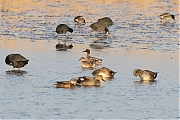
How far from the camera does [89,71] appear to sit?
583 inches

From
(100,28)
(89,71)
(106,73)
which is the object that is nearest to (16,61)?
(89,71)

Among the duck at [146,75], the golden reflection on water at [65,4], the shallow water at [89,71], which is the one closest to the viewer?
the shallow water at [89,71]

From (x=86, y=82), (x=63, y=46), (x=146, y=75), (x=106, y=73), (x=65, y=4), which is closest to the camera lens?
(x=86, y=82)

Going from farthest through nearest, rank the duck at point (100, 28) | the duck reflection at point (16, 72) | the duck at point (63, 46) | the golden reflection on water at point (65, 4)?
the golden reflection on water at point (65, 4) < the duck at point (100, 28) < the duck at point (63, 46) < the duck reflection at point (16, 72)

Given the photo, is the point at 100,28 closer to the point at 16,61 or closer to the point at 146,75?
the point at 16,61

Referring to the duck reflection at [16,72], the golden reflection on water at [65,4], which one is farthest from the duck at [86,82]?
the golden reflection on water at [65,4]

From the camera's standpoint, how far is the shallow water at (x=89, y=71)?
34.9 feet

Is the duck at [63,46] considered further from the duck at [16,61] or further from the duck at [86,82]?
the duck at [86,82]

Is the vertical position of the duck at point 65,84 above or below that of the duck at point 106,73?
below

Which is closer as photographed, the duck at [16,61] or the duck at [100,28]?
the duck at [16,61]

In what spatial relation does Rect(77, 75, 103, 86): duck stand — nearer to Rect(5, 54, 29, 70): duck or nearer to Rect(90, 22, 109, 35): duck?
Rect(5, 54, 29, 70): duck

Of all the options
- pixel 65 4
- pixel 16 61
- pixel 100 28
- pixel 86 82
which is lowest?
pixel 86 82

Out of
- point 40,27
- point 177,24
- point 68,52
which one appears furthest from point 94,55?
point 177,24

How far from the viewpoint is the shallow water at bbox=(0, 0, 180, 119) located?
10.6m
